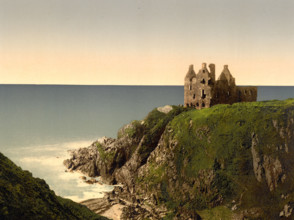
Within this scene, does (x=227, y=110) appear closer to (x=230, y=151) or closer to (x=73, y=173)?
(x=230, y=151)

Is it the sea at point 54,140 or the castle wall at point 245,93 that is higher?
the castle wall at point 245,93

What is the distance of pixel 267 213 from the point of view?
42344mm

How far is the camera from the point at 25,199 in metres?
17.5

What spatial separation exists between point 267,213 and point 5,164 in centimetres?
3626

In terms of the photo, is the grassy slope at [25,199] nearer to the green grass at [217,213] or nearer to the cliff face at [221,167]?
the green grass at [217,213]

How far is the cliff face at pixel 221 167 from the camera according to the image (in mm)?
43594

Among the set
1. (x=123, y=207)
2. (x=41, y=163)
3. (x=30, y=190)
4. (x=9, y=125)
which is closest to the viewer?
(x=30, y=190)

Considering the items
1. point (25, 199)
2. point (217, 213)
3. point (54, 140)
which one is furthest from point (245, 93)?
point (54, 140)

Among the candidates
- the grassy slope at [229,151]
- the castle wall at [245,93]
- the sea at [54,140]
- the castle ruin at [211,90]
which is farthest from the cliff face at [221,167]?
the castle wall at [245,93]

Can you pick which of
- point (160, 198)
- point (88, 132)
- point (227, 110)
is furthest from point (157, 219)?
point (88, 132)

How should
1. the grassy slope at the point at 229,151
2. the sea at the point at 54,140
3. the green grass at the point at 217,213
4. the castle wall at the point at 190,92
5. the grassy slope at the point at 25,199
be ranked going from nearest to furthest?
the grassy slope at the point at 25,199 < the green grass at the point at 217,213 < the grassy slope at the point at 229,151 < the sea at the point at 54,140 < the castle wall at the point at 190,92

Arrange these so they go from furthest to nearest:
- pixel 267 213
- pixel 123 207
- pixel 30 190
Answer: pixel 123 207, pixel 267 213, pixel 30 190

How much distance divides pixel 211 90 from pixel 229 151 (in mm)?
17496

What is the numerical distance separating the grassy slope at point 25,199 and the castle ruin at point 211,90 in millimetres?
43841
